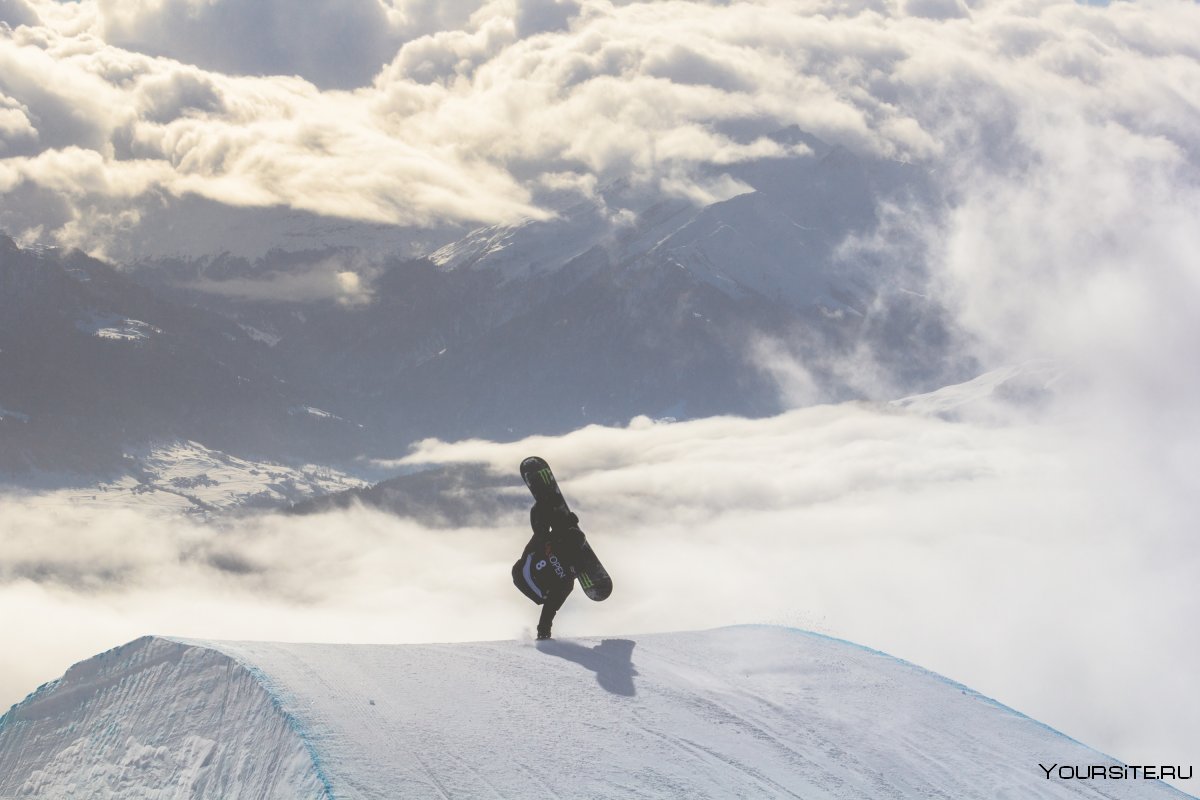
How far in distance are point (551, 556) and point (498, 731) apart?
24.8 ft

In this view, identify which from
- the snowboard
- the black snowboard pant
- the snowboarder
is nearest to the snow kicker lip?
the black snowboard pant

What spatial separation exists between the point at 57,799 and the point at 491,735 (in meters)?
6.02

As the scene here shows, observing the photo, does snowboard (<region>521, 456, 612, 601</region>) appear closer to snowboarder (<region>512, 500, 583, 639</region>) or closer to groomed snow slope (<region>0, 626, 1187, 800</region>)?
snowboarder (<region>512, 500, 583, 639</region>)

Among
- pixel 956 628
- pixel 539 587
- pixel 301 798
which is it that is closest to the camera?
pixel 301 798

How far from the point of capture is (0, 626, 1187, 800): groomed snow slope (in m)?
16.0

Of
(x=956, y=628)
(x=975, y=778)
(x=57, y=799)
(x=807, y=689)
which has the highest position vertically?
(x=956, y=628)

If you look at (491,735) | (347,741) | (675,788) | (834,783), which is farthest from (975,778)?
(347,741)

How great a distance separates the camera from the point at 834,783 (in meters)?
17.8

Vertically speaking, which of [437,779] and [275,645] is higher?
[275,645]

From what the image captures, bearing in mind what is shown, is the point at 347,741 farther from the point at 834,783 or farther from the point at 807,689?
the point at 807,689

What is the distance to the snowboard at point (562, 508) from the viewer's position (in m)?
24.2

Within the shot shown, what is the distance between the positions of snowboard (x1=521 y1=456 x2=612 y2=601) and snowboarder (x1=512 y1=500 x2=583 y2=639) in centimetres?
9

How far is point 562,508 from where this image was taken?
24.3 meters

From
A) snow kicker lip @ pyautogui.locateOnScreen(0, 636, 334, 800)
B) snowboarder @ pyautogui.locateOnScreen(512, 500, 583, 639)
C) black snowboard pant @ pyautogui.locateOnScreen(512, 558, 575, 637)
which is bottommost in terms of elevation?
snow kicker lip @ pyautogui.locateOnScreen(0, 636, 334, 800)
